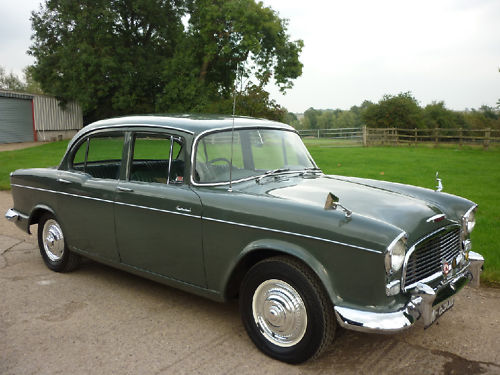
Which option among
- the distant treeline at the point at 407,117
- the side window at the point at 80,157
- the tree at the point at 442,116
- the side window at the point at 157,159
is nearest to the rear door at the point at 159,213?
the side window at the point at 157,159

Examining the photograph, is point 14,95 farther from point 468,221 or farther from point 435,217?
point 435,217

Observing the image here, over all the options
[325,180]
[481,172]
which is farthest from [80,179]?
[481,172]

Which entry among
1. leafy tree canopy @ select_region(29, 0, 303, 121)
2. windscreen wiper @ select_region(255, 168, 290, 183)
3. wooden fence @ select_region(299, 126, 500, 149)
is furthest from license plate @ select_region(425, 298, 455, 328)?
leafy tree canopy @ select_region(29, 0, 303, 121)

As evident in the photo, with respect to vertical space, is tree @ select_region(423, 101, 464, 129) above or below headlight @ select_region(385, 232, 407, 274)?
above

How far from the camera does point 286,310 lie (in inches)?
121

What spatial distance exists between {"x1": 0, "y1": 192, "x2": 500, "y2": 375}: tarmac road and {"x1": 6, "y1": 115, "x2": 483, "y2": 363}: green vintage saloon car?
1.07ft

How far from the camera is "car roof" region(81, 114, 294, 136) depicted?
392 cm

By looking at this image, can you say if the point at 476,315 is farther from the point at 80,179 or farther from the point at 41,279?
the point at 41,279

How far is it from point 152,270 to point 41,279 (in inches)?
65.8

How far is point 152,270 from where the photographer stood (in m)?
3.98

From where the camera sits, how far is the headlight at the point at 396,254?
2718 mm

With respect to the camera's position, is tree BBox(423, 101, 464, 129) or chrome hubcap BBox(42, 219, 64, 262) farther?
tree BBox(423, 101, 464, 129)

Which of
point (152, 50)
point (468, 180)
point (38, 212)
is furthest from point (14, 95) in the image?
point (468, 180)

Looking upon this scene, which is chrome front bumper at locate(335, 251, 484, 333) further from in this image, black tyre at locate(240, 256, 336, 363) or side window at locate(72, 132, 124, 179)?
side window at locate(72, 132, 124, 179)
